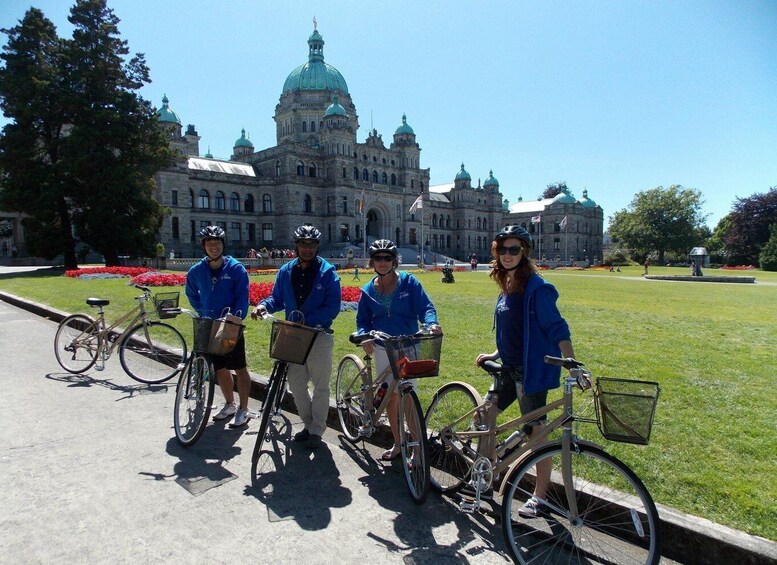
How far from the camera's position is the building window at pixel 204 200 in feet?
185

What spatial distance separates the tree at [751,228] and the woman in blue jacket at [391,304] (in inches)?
2721

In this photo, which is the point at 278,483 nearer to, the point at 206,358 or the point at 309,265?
the point at 206,358

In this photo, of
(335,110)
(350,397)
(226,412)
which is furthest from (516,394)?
(335,110)

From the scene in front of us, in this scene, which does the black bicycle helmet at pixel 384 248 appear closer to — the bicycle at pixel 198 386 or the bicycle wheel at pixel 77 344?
the bicycle at pixel 198 386

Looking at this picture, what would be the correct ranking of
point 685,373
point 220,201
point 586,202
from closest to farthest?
point 685,373, point 220,201, point 586,202

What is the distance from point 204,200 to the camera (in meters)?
56.7

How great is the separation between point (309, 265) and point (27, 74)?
3506cm

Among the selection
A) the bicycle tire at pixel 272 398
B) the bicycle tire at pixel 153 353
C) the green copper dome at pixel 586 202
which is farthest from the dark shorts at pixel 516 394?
the green copper dome at pixel 586 202

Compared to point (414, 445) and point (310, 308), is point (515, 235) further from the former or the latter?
point (310, 308)

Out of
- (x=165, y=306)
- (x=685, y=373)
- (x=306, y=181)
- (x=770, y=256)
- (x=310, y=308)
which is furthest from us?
(x=306, y=181)

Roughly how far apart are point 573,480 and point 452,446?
1002 millimetres

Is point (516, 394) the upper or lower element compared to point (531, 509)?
upper

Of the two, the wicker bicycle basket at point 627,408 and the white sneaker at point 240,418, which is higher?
the wicker bicycle basket at point 627,408

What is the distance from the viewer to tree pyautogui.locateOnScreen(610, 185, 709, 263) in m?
71.2
